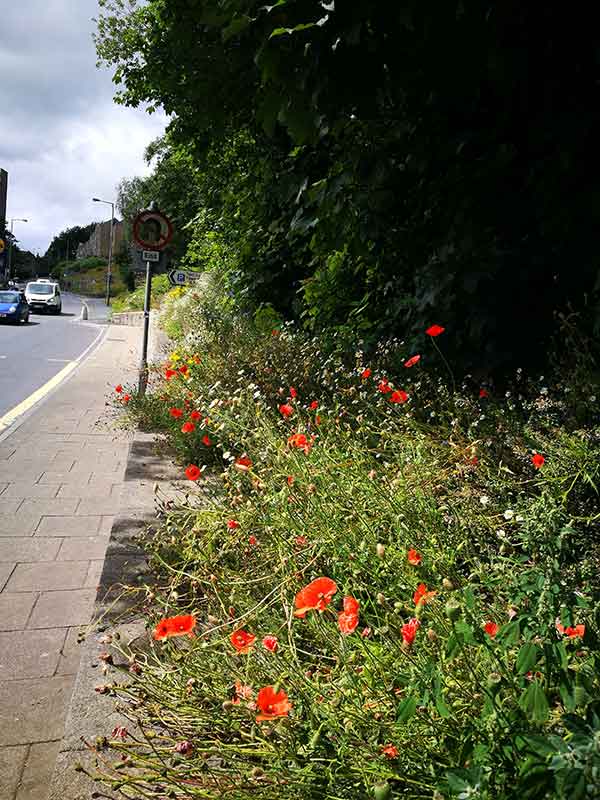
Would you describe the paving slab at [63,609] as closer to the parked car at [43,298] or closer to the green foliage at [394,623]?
the green foliage at [394,623]

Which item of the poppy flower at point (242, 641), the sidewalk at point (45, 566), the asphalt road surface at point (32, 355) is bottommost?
the asphalt road surface at point (32, 355)

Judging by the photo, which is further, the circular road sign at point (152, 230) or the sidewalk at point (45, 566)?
the circular road sign at point (152, 230)

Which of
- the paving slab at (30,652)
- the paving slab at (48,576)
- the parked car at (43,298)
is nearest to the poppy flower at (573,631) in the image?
the paving slab at (30,652)

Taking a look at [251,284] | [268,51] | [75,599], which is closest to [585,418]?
A: [268,51]

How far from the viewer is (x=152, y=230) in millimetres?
9836

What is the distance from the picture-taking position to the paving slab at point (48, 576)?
12.0 ft

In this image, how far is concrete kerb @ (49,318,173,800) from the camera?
1.91 meters

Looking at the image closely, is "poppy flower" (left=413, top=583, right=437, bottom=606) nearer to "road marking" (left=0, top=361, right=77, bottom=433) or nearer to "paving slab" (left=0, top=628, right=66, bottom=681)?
"paving slab" (left=0, top=628, right=66, bottom=681)

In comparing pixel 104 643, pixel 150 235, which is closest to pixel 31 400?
pixel 150 235

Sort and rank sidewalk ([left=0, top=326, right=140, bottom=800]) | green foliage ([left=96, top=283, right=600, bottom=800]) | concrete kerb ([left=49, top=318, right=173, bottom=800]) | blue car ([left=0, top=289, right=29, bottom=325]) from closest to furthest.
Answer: green foliage ([left=96, top=283, right=600, bottom=800]), concrete kerb ([left=49, top=318, right=173, bottom=800]), sidewalk ([left=0, top=326, right=140, bottom=800]), blue car ([left=0, top=289, right=29, bottom=325])

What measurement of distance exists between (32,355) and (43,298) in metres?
28.3

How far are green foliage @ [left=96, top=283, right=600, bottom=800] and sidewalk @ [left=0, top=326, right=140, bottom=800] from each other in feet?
1.22

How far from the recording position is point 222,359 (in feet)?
22.6

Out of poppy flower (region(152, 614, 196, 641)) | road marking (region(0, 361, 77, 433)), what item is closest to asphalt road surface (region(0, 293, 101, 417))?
road marking (region(0, 361, 77, 433))
